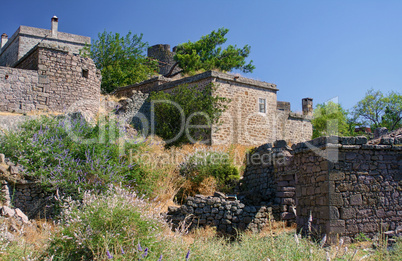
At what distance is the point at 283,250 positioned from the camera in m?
5.32

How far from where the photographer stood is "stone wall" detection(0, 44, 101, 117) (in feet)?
53.5

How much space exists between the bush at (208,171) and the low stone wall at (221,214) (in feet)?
3.96

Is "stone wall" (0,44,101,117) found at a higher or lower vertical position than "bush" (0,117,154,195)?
higher

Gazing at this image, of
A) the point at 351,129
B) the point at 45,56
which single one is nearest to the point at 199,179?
the point at 45,56

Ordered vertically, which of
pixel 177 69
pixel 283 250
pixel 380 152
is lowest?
pixel 283 250

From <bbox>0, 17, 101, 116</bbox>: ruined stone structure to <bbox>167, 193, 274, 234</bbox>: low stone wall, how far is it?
787 centimetres

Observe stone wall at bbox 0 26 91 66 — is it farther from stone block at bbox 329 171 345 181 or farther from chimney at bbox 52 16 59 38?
stone block at bbox 329 171 345 181

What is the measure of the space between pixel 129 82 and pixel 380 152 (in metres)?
18.8

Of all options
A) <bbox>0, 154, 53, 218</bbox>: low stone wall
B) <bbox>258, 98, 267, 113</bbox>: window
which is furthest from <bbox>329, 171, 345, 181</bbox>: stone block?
<bbox>258, 98, 267, 113</bbox>: window

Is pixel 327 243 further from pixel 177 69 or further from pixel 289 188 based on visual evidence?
pixel 177 69

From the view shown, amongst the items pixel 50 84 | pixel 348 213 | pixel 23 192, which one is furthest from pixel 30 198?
pixel 50 84

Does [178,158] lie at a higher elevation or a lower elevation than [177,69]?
lower

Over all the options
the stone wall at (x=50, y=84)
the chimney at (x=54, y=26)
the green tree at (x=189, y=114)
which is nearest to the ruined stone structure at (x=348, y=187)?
the green tree at (x=189, y=114)

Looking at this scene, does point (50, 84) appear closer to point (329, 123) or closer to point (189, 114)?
point (189, 114)
